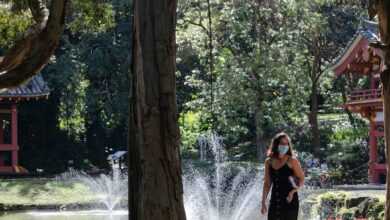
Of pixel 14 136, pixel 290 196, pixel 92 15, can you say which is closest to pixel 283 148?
pixel 290 196

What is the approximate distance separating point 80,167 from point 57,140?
1.75 meters

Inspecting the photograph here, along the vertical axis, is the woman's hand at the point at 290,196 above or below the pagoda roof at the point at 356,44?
below

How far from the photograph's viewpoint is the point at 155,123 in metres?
6.80

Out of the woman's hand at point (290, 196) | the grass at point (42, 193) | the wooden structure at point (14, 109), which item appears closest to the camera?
the woman's hand at point (290, 196)

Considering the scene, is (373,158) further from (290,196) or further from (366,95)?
(290,196)

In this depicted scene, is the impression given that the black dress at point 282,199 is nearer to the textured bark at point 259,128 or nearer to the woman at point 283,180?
the woman at point 283,180

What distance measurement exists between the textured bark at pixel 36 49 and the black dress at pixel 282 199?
8.56 ft

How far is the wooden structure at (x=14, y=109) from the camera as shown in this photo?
1172 inches

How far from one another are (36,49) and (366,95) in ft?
59.1

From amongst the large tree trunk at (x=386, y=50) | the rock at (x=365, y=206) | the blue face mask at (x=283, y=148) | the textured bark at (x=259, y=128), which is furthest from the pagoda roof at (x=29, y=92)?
the large tree trunk at (x=386, y=50)

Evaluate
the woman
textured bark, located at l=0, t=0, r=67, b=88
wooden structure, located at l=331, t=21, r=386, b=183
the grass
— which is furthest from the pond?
the woman

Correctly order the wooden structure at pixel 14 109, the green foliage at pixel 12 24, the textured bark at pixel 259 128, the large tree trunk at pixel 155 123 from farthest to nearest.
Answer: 1. the textured bark at pixel 259 128
2. the wooden structure at pixel 14 109
3. the green foliage at pixel 12 24
4. the large tree trunk at pixel 155 123

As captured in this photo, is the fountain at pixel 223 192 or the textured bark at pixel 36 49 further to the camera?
the fountain at pixel 223 192

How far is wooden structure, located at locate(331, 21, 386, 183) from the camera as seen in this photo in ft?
82.7
